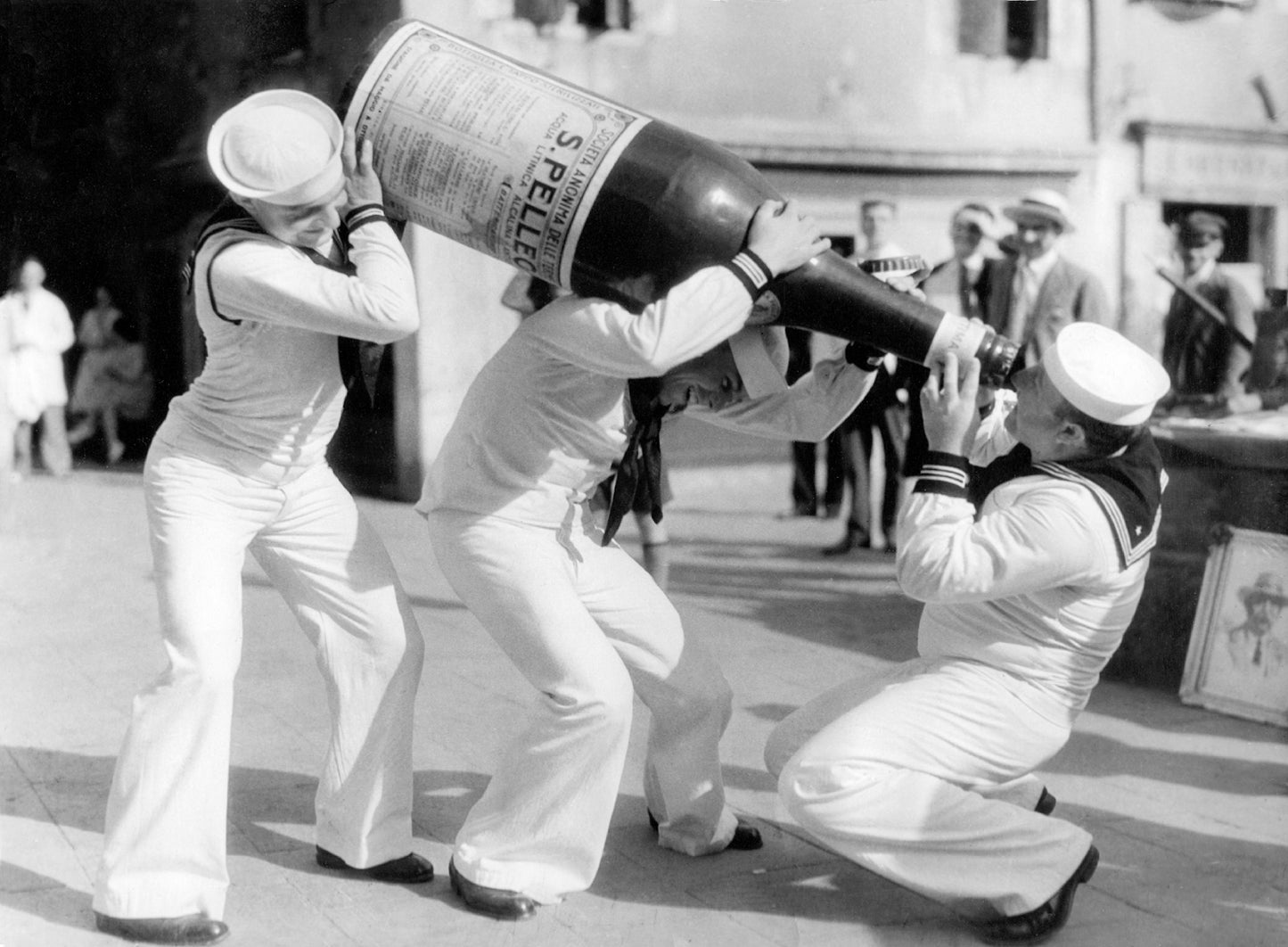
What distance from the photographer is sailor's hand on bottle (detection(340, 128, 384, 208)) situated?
312 centimetres

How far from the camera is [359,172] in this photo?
10.3ft

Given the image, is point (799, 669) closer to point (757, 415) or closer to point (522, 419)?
point (757, 415)

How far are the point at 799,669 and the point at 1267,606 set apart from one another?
1692 millimetres

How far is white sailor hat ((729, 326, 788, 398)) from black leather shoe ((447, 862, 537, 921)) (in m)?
1.24

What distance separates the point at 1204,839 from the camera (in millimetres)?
3812

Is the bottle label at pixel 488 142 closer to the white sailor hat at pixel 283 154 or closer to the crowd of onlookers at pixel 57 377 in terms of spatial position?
the white sailor hat at pixel 283 154

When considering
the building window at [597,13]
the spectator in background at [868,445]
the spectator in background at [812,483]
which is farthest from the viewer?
the building window at [597,13]

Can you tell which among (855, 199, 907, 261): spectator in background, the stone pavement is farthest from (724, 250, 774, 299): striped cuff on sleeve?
(855, 199, 907, 261): spectator in background

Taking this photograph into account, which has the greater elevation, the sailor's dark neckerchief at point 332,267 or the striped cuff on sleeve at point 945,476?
the sailor's dark neckerchief at point 332,267

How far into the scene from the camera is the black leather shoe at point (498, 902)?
10.6 feet

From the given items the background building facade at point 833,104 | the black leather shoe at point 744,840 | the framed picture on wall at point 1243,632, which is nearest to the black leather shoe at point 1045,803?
the black leather shoe at point 744,840

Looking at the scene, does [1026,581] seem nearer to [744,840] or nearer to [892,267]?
[892,267]

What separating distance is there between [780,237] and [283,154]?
3.39ft

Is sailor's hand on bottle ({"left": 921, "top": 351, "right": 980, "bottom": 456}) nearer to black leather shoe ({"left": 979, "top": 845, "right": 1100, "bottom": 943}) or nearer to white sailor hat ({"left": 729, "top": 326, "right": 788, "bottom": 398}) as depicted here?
white sailor hat ({"left": 729, "top": 326, "right": 788, "bottom": 398})
